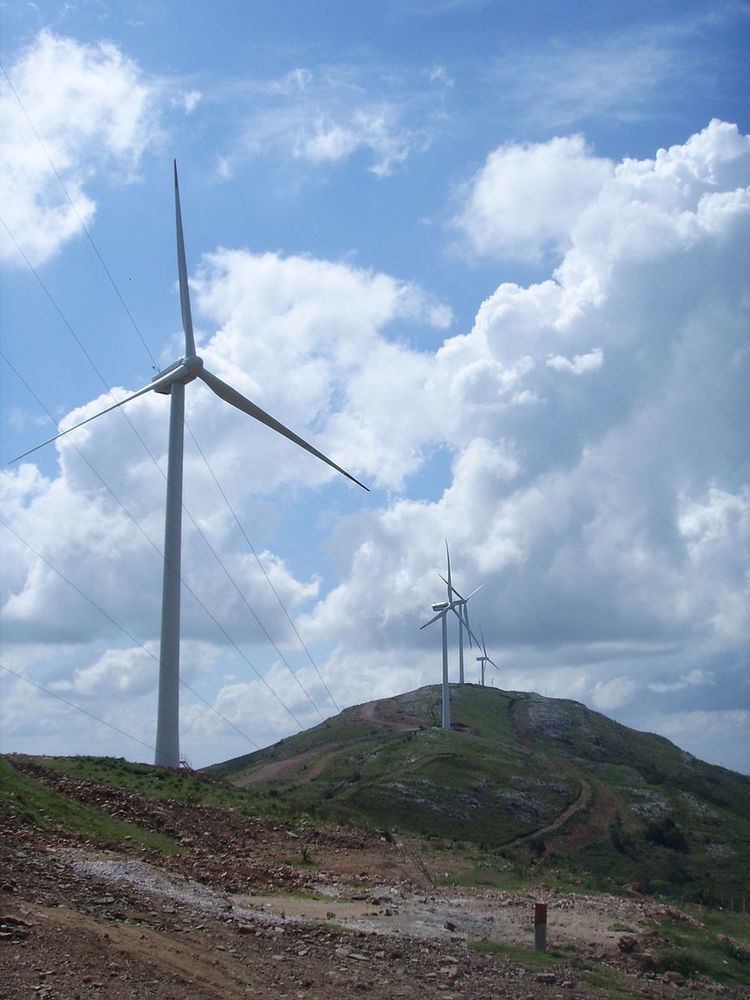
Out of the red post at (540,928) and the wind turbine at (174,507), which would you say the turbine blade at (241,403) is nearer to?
the wind turbine at (174,507)

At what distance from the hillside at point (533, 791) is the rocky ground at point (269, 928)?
14.8 metres

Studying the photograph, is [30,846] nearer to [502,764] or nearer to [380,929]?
[380,929]

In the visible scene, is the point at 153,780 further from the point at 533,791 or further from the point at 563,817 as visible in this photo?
the point at 533,791

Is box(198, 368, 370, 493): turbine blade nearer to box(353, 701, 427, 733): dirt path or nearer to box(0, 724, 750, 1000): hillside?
box(0, 724, 750, 1000): hillside

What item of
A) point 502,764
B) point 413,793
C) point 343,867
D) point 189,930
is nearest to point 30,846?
point 189,930

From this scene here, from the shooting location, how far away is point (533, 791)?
92562 mm

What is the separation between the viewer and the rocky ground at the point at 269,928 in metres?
15.9

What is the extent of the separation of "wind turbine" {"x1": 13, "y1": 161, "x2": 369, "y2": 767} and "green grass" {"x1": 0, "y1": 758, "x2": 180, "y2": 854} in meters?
13.6

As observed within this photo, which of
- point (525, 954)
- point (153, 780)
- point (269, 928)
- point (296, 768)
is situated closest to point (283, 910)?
point (269, 928)

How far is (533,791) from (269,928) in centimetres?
7589

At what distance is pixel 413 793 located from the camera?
80375 mm

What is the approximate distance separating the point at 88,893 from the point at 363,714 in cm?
14387

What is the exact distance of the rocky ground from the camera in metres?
15.9

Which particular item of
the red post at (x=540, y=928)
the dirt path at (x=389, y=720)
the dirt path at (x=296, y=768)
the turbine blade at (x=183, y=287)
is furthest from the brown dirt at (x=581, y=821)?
the red post at (x=540, y=928)
